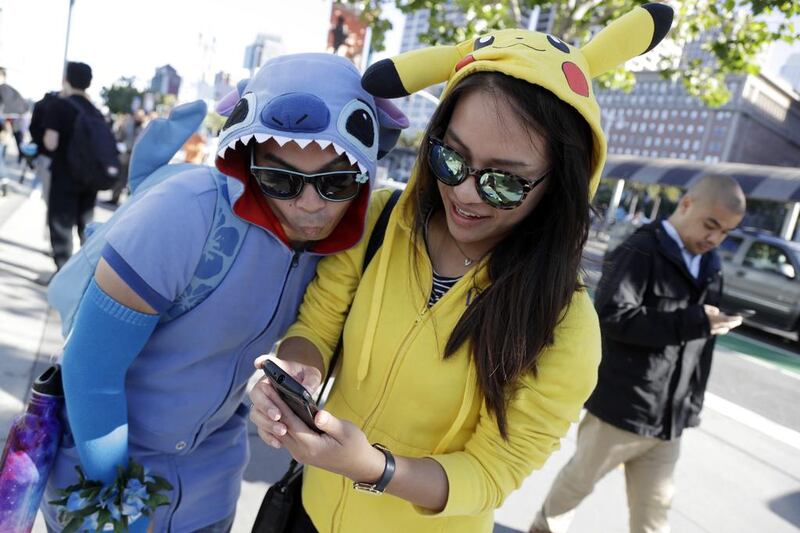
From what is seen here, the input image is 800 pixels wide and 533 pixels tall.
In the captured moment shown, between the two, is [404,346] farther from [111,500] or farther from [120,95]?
[120,95]

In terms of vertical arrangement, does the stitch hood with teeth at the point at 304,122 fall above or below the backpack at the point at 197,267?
above

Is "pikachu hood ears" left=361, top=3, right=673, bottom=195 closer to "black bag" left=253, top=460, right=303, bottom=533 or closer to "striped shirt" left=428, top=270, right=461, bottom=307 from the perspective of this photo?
"striped shirt" left=428, top=270, right=461, bottom=307

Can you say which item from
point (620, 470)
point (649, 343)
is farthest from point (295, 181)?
point (620, 470)

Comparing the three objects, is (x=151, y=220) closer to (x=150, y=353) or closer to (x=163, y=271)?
(x=163, y=271)

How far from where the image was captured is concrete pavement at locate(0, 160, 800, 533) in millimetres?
3162

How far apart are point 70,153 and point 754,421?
20.6 feet

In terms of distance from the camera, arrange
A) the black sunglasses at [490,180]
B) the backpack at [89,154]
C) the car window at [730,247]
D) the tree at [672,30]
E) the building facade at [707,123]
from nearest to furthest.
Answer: the black sunglasses at [490,180], the backpack at [89,154], the tree at [672,30], the car window at [730,247], the building facade at [707,123]

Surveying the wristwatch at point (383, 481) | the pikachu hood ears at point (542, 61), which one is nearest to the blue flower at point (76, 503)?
the wristwatch at point (383, 481)

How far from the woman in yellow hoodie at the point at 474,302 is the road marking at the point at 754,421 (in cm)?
472

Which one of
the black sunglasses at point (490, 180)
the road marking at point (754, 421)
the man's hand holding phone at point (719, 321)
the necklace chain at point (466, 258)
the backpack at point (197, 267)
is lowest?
the road marking at point (754, 421)

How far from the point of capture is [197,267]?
4.03 feet

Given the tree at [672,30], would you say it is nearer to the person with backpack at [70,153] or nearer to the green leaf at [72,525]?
the person with backpack at [70,153]

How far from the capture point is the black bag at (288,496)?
4.73 ft

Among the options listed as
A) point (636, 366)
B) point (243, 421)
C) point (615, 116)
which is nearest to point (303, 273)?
point (243, 421)
